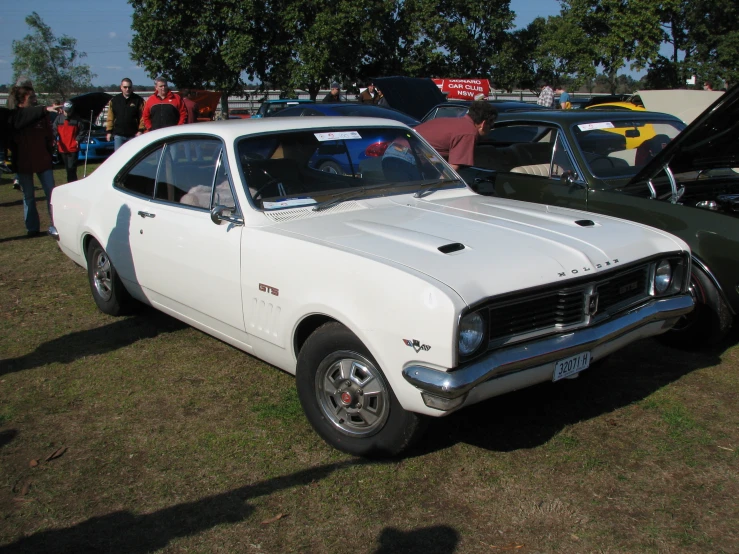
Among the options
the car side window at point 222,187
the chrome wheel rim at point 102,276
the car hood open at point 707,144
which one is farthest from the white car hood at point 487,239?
the chrome wheel rim at point 102,276

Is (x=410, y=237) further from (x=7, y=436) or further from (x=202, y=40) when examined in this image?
(x=202, y=40)

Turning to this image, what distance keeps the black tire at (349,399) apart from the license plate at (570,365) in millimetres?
694

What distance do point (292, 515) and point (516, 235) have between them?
5.93 ft

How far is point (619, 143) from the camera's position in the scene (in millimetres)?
6344

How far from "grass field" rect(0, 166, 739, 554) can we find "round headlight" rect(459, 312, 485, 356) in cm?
72

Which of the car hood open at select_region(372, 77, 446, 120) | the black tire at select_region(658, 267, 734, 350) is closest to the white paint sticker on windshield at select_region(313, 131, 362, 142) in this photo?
the black tire at select_region(658, 267, 734, 350)

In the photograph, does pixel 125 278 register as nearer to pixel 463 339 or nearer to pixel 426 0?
pixel 463 339

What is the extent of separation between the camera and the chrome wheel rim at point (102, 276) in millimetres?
5770

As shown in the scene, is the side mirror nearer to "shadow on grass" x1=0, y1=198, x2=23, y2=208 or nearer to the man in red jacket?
the man in red jacket

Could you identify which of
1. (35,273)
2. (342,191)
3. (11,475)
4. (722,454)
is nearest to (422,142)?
(342,191)

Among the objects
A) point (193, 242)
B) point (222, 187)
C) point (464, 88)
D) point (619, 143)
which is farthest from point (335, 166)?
point (464, 88)

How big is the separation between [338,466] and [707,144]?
356cm

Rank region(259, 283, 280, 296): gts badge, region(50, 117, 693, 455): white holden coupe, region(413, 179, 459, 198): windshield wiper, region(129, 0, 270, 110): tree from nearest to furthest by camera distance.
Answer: region(50, 117, 693, 455): white holden coupe, region(259, 283, 280, 296): gts badge, region(413, 179, 459, 198): windshield wiper, region(129, 0, 270, 110): tree

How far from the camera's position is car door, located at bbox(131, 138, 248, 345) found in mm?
4230
